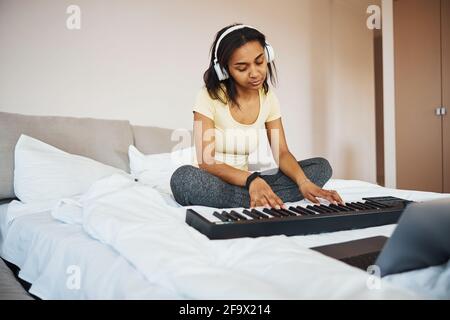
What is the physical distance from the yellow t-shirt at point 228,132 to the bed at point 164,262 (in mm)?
474

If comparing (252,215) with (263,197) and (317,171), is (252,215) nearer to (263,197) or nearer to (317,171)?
(263,197)

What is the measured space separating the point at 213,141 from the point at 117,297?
818 mm

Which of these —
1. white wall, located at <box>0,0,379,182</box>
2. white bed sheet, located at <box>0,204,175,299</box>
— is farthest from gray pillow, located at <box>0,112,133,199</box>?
white bed sheet, located at <box>0,204,175,299</box>

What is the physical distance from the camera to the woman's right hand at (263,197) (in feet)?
3.11

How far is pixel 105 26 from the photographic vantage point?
204cm

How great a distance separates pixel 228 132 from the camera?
4.58 feet

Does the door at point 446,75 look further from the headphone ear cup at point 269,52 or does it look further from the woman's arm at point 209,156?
the woman's arm at point 209,156

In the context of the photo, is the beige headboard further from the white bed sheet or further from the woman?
the woman

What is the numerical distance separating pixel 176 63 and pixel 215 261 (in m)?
1.92

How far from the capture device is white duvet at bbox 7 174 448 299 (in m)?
0.45

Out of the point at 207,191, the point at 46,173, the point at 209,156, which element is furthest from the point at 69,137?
the point at 207,191

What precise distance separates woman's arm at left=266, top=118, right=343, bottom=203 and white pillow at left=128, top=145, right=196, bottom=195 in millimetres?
398

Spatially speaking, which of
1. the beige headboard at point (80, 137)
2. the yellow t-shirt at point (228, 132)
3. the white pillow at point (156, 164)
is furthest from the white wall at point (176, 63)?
the yellow t-shirt at point (228, 132)

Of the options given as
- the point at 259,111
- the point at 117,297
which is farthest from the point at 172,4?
the point at 117,297
